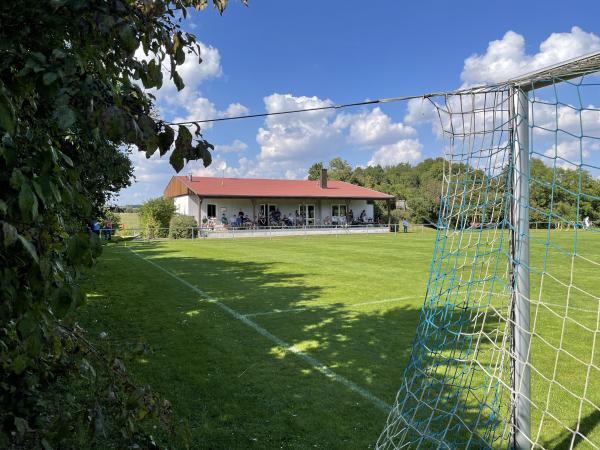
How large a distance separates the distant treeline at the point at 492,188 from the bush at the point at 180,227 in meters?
16.7

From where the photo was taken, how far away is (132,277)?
13.4 metres

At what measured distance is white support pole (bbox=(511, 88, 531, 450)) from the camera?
10.5ft

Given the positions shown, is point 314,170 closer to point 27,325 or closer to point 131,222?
point 131,222

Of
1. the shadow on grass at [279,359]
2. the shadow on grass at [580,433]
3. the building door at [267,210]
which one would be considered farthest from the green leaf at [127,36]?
the building door at [267,210]

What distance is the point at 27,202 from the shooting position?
1141mm

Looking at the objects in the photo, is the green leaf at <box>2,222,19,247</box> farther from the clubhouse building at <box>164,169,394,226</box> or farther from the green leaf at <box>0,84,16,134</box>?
the clubhouse building at <box>164,169,394,226</box>

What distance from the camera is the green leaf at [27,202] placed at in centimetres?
113

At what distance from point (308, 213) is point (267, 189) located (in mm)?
4763

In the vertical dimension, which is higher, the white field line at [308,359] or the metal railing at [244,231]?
the metal railing at [244,231]

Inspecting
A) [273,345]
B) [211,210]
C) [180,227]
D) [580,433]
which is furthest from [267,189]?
[580,433]

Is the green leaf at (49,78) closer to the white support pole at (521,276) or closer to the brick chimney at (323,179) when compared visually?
the white support pole at (521,276)

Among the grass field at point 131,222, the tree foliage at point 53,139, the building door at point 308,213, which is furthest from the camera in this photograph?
the building door at point 308,213

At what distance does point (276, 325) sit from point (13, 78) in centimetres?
666

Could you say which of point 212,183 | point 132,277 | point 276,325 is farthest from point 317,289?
point 212,183
